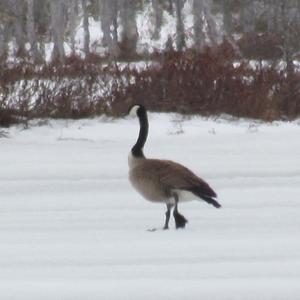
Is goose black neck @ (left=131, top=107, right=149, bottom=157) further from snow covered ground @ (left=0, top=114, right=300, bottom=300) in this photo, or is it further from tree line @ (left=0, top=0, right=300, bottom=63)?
tree line @ (left=0, top=0, right=300, bottom=63)

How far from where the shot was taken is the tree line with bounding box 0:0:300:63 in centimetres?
2161

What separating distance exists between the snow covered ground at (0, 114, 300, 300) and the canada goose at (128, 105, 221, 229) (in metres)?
0.24

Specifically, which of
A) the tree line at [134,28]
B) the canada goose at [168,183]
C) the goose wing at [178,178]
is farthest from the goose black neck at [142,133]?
the tree line at [134,28]

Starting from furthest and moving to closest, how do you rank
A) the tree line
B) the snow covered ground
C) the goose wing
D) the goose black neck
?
1. the tree line
2. the goose black neck
3. the goose wing
4. the snow covered ground

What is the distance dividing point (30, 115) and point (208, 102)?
260 centimetres

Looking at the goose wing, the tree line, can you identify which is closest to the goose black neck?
the goose wing

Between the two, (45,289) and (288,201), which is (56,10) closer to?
(288,201)

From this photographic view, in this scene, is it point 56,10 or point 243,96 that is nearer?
point 243,96

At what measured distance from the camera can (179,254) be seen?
596 centimetres

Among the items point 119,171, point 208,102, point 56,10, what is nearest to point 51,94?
point 208,102

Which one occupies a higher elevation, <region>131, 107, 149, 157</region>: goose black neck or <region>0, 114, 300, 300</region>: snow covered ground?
<region>131, 107, 149, 157</region>: goose black neck

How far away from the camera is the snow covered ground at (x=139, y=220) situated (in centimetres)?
514

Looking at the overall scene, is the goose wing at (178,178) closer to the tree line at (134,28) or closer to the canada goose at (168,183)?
the canada goose at (168,183)

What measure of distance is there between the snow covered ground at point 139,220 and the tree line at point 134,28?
3.87 meters
